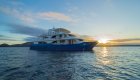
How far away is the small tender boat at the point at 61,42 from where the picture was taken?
162 ft

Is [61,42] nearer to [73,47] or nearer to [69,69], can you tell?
[73,47]

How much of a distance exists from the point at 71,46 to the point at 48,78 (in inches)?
1465

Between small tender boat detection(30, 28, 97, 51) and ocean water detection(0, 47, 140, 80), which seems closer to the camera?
ocean water detection(0, 47, 140, 80)

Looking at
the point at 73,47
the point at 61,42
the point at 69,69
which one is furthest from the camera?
the point at 61,42

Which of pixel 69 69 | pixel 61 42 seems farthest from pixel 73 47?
pixel 69 69

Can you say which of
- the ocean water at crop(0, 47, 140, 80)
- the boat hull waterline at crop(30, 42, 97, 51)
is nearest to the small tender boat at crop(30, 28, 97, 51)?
the boat hull waterline at crop(30, 42, 97, 51)

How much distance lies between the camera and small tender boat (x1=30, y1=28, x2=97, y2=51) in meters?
49.5

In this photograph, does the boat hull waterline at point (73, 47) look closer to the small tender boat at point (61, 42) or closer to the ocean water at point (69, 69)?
the small tender boat at point (61, 42)

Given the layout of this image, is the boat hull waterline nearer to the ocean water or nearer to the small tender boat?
the small tender boat

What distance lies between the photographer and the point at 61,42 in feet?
177

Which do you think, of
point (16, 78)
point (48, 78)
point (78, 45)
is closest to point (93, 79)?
point (48, 78)

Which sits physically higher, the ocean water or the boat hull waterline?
the boat hull waterline

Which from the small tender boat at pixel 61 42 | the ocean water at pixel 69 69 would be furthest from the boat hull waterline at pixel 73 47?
the ocean water at pixel 69 69

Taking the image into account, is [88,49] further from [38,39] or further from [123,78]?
[123,78]
